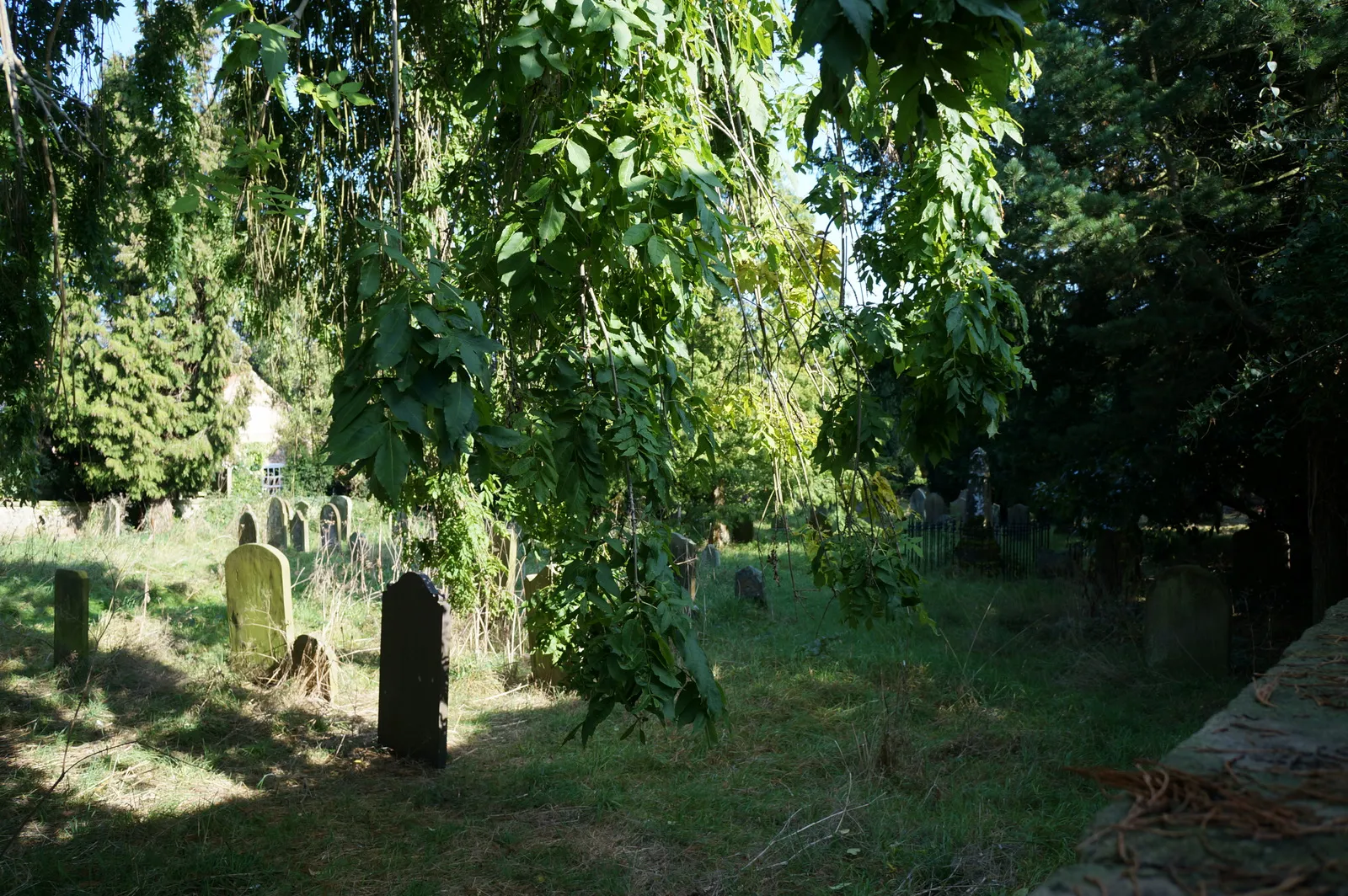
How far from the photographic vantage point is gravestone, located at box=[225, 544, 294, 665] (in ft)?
26.3

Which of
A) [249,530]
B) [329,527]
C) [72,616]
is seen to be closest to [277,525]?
[329,527]

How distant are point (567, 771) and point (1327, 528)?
266 inches

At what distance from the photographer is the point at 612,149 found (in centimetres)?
279

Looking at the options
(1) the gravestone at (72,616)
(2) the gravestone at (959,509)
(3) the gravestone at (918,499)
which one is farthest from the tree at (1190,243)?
(3) the gravestone at (918,499)

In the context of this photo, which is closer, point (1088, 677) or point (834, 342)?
point (834, 342)

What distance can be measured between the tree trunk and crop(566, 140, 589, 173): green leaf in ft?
24.6

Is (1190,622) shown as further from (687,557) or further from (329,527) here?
(329,527)

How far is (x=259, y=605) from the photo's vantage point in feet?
26.9

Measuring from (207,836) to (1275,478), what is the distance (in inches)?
363

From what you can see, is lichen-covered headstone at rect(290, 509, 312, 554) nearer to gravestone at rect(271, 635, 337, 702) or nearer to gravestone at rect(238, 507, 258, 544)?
gravestone at rect(238, 507, 258, 544)

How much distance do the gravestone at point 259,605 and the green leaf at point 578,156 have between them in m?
6.22

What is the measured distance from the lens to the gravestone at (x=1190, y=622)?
821 cm

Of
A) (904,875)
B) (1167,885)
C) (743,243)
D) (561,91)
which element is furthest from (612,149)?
(904,875)

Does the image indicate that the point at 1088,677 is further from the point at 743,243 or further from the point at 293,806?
the point at 293,806
